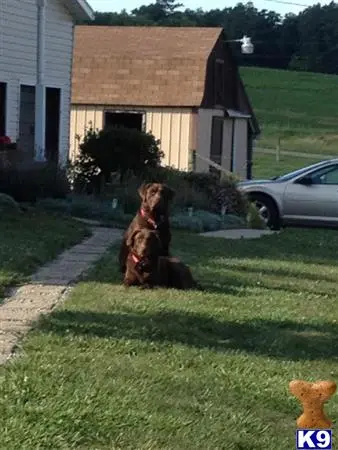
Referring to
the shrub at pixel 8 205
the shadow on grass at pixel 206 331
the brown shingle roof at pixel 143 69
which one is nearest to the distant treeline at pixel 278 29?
the brown shingle roof at pixel 143 69

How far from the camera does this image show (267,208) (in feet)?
73.4

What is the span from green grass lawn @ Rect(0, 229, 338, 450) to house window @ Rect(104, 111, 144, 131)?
64.8ft

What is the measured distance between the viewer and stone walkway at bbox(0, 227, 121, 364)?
8.73m

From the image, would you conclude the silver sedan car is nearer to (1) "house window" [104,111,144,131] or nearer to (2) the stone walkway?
(2) the stone walkway

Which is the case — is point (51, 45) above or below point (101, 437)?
above

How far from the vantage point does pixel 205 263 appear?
1388 centimetres

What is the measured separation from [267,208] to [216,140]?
11571 millimetres

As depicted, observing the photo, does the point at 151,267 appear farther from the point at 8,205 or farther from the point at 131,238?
the point at 8,205

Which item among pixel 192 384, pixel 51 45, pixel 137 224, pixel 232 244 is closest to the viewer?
pixel 192 384

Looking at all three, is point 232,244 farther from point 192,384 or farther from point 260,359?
point 192,384

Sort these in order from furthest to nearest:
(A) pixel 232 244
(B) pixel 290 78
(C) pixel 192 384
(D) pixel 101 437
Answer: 1. (B) pixel 290 78
2. (A) pixel 232 244
3. (C) pixel 192 384
4. (D) pixel 101 437

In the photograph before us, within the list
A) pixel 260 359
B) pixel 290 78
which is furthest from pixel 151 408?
pixel 290 78

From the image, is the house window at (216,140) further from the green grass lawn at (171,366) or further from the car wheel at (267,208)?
the green grass lawn at (171,366)

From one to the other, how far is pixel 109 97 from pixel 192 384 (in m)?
25.3
